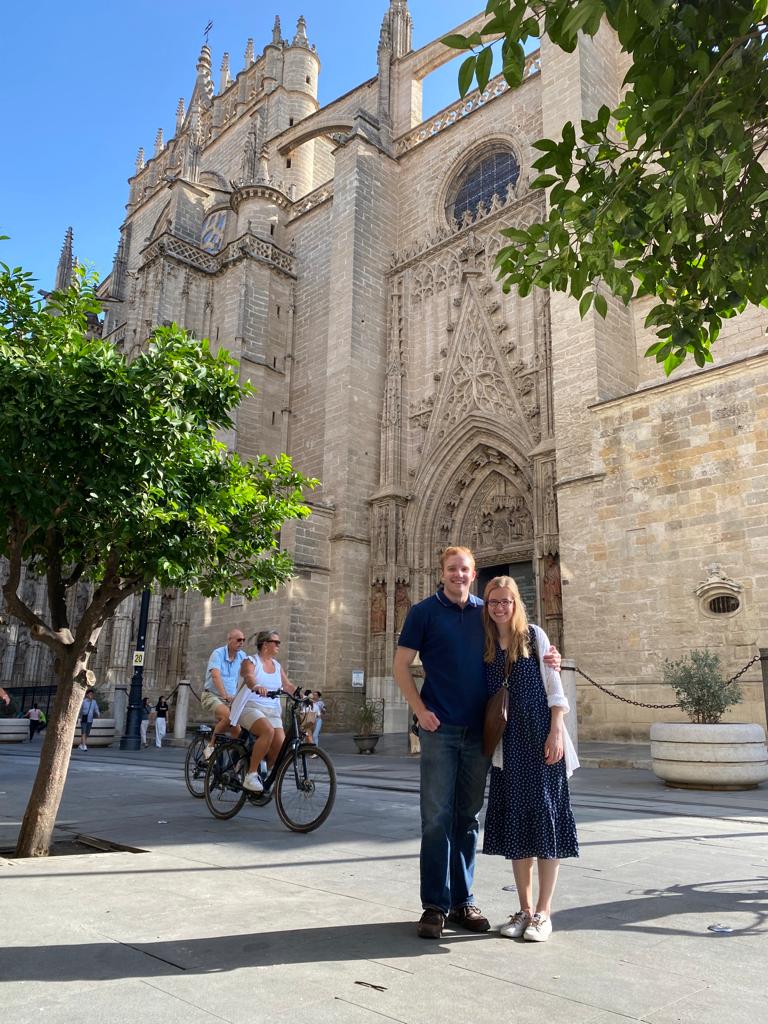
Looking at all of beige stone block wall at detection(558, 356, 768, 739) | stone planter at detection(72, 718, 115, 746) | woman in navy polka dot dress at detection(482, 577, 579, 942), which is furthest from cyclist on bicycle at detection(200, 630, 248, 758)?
stone planter at detection(72, 718, 115, 746)

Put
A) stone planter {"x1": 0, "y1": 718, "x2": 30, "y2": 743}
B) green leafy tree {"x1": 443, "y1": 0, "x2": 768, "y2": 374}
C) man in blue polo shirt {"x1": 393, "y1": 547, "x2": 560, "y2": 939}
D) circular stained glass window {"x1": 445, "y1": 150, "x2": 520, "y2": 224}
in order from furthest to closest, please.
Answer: circular stained glass window {"x1": 445, "y1": 150, "x2": 520, "y2": 224} → stone planter {"x1": 0, "y1": 718, "x2": 30, "y2": 743} → man in blue polo shirt {"x1": 393, "y1": 547, "x2": 560, "y2": 939} → green leafy tree {"x1": 443, "y1": 0, "x2": 768, "y2": 374}

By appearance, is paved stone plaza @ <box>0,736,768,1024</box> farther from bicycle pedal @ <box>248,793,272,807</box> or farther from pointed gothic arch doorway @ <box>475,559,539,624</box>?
pointed gothic arch doorway @ <box>475,559,539,624</box>

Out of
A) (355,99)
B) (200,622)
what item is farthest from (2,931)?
(355,99)

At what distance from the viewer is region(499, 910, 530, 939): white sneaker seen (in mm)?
2752

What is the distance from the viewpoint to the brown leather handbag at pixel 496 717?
2.95 m

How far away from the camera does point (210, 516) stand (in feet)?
17.1

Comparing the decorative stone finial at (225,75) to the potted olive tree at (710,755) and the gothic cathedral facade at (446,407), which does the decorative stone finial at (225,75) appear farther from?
the potted olive tree at (710,755)

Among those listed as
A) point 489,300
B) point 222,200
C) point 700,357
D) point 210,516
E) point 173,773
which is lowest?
point 173,773

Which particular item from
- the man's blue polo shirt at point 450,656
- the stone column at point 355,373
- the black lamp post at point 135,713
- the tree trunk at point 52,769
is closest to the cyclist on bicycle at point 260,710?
the tree trunk at point 52,769

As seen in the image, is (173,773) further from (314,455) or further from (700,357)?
(314,455)

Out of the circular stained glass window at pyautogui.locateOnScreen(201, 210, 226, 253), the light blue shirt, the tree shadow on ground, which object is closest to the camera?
the tree shadow on ground

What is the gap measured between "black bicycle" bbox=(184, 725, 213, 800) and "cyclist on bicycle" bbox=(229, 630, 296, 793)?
1.20m

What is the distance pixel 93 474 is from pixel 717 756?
6.38 meters

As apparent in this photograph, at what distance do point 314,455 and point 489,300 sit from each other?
706 cm
